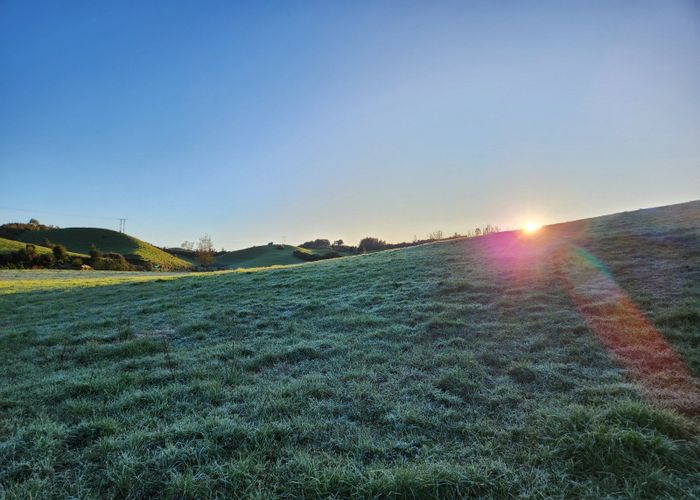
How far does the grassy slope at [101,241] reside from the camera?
289 feet

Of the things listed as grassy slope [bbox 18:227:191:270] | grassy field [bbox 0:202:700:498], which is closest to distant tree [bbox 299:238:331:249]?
grassy slope [bbox 18:227:191:270]

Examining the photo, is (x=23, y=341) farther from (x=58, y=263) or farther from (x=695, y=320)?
(x=58, y=263)

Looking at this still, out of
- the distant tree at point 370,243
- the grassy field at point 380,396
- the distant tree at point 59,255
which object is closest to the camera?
the grassy field at point 380,396

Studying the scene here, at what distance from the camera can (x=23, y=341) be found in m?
9.95

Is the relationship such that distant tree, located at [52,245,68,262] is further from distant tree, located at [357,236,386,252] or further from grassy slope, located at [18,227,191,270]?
distant tree, located at [357,236,386,252]

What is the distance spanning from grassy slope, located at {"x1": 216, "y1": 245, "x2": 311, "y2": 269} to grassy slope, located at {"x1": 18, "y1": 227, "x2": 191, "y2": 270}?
13380mm

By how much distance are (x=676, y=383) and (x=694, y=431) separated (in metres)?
1.67

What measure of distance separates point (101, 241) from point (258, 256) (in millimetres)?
43306

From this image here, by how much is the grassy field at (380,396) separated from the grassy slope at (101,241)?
278 ft

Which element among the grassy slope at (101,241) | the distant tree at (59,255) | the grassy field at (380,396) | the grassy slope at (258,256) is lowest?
the grassy field at (380,396)

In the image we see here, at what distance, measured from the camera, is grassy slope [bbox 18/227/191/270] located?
8806 centimetres

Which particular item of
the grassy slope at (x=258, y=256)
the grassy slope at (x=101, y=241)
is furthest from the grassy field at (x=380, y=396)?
the grassy slope at (x=101, y=241)

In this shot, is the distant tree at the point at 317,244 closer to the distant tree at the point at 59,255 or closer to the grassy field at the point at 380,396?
the distant tree at the point at 59,255

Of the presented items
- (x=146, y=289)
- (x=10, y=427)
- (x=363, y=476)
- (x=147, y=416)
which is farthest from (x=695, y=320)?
(x=146, y=289)
